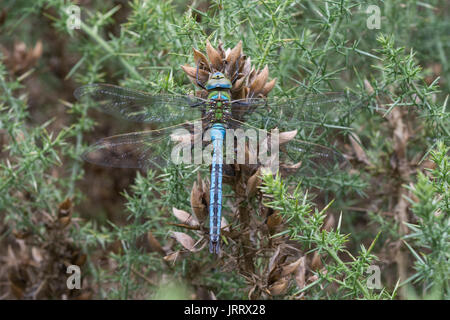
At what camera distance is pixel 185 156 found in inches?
69.6

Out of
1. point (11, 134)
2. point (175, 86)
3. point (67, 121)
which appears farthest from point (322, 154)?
point (67, 121)

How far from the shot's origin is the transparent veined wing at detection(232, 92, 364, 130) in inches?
68.7

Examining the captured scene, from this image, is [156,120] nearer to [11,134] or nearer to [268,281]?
[11,134]

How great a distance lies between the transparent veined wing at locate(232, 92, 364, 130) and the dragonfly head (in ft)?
0.34

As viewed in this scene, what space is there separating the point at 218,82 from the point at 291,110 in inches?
13.7

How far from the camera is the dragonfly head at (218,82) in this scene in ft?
5.22

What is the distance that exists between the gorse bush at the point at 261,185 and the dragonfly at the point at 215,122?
56 millimetres

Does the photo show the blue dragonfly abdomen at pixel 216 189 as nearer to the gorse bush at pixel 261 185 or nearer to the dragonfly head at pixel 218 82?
the gorse bush at pixel 261 185

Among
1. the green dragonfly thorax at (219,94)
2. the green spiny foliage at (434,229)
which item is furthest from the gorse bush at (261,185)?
the green dragonfly thorax at (219,94)

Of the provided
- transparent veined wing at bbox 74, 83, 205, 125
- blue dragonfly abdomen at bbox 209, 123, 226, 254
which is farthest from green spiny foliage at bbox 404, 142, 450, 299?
transparent veined wing at bbox 74, 83, 205, 125

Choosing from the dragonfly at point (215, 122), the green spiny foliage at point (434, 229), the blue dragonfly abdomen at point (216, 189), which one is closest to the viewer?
the green spiny foliage at point (434, 229)

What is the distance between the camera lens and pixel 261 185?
1.53 metres
